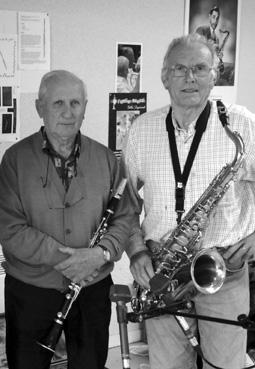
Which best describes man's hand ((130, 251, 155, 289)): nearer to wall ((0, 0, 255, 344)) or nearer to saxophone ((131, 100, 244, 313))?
saxophone ((131, 100, 244, 313))

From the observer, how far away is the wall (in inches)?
115

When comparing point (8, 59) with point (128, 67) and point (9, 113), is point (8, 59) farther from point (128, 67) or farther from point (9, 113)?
point (128, 67)

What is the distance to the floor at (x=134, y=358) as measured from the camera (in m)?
3.26

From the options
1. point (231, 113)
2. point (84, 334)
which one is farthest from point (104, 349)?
point (231, 113)

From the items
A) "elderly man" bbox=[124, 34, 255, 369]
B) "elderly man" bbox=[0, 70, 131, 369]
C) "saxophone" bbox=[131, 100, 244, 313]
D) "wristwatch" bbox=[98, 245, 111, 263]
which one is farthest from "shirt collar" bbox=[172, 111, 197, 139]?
"wristwatch" bbox=[98, 245, 111, 263]

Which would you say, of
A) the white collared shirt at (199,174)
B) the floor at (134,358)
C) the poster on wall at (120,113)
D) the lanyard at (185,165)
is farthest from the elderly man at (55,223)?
the floor at (134,358)

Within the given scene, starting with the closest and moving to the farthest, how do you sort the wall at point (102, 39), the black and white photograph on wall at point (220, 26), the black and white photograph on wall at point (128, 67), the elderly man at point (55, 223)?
1. the elderly man at point (55, 223)
2. the wall at point (102, 39)
3. the black and white photograph on wall at point (128, 67)
4. the black and white photograph on wall at point (220, 26)

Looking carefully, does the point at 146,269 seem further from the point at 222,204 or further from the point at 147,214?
the point at 222,204

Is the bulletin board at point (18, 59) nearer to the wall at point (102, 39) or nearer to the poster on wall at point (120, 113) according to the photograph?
the wall at point (102, 39)

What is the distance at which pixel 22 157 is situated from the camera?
210 cm

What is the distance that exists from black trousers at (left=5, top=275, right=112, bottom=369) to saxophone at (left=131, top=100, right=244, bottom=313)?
0.55 ft

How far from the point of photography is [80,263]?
2.07m

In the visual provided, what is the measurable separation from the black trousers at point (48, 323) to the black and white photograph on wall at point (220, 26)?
6.14ft

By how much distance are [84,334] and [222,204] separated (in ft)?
2.45
